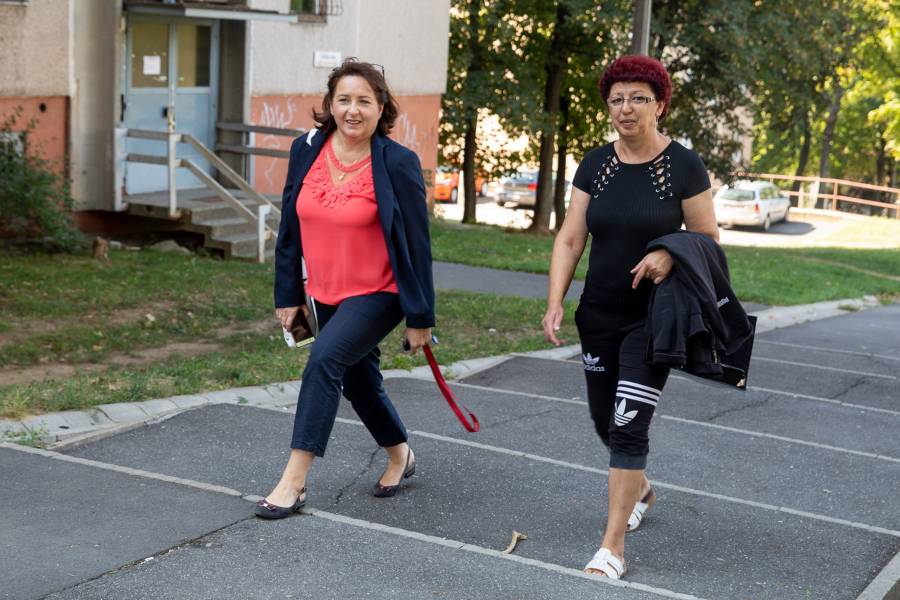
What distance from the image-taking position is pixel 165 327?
10.3m

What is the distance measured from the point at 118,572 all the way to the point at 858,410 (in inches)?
216

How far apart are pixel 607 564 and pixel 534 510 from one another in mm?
825

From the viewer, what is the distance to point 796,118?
1084 inches

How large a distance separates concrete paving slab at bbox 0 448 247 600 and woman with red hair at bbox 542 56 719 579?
146 cm

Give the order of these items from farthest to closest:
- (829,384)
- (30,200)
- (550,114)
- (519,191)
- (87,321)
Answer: (519,191) < (550,114) < (30,200) < (87,321) < (829,384)

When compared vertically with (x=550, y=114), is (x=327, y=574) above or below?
below

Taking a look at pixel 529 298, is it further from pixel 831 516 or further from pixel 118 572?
pixel 118 572

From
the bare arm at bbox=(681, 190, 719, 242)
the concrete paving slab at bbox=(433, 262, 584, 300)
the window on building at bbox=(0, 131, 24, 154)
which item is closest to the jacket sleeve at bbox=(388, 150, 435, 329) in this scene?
the bare arm at bbox=(681, 190, 719, 242)

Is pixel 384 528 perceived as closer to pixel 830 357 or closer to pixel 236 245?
pixel 830 357

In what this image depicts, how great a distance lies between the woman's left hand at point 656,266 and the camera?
14.5 ft

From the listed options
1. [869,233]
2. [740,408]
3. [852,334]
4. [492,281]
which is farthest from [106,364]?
[869,233]

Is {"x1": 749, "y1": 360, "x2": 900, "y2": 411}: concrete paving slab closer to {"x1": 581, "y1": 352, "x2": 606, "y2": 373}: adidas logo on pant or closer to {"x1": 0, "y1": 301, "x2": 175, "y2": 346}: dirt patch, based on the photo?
{"x1": 581, "y1": 352, "x2": 606, "y2": 373}: adidas logo on pant

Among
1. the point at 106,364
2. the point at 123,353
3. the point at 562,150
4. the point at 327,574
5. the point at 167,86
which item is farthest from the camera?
the point at 562,150

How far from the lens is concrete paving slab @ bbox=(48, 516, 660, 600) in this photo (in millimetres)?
3949
